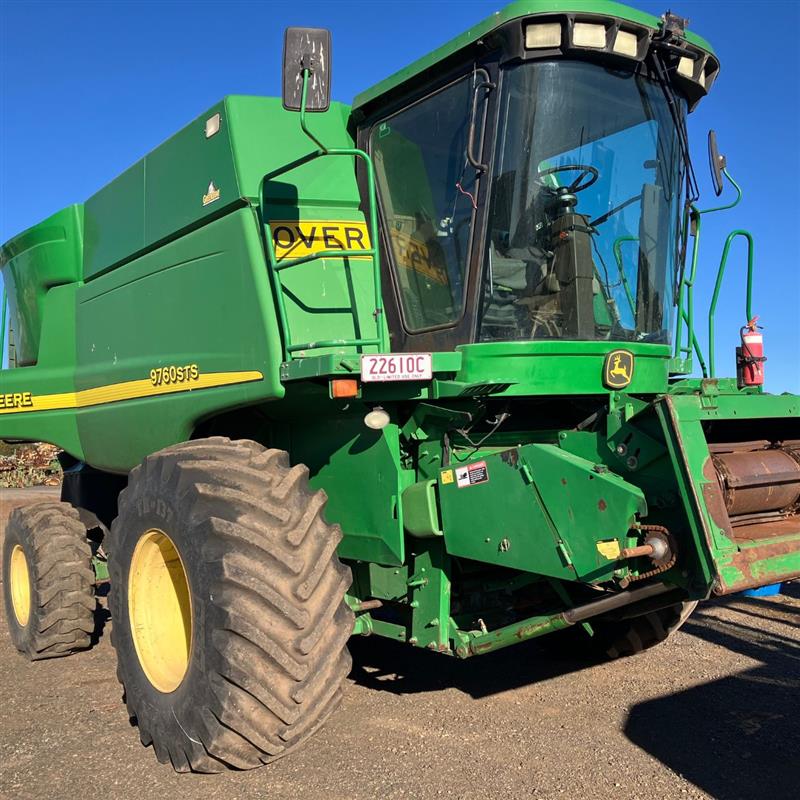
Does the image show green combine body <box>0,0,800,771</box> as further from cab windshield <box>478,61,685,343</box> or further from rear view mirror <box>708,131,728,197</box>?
rear view mirror <box>708,131,728,197</box>

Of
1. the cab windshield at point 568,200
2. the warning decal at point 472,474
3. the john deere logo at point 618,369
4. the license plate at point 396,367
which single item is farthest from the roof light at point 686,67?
the warning decal at point 472,474

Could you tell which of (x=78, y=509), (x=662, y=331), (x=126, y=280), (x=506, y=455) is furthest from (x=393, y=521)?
(x=78, y=509)

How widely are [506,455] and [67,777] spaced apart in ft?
7.24

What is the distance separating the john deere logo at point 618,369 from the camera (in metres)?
3.59

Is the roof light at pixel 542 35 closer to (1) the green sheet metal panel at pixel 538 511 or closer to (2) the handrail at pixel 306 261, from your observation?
(2) the handrail at pixel 306 261

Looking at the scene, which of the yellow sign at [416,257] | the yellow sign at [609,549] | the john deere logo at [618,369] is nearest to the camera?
the yellow sign at [609,549]

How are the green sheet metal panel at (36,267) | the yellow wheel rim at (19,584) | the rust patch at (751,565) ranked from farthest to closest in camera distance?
the yellow wheel rim at (19,584)
the green sheet metal panel at (36,267)
the rust patch at (751,565)

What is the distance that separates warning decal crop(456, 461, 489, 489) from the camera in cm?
340

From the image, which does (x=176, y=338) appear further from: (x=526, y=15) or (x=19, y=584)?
(x=19, y=584)

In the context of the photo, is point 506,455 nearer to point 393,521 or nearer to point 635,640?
point 393,521

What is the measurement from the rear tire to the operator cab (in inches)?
114

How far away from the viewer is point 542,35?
11.0 ft

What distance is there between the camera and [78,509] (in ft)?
19.0

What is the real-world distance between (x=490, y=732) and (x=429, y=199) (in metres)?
2.43
